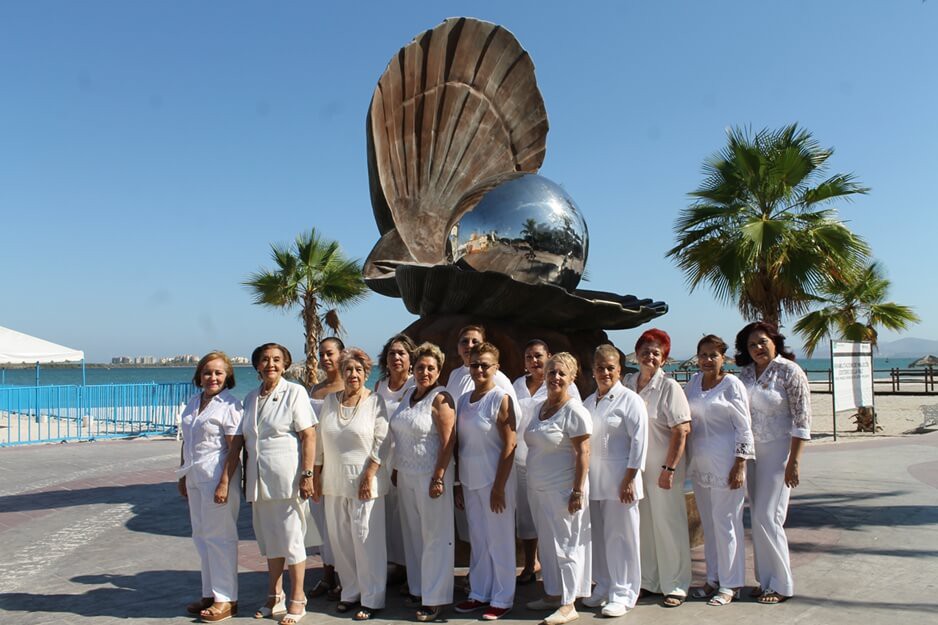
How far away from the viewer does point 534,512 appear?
460 centimetres

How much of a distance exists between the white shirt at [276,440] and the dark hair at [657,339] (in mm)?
2262


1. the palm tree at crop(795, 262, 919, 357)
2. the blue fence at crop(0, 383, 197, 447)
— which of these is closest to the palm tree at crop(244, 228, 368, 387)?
the blue fence at crop(0, 383, 197, 447)

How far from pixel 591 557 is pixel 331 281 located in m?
14.9

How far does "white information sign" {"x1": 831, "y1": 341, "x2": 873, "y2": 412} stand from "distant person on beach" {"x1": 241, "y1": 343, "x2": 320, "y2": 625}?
12.2 metres

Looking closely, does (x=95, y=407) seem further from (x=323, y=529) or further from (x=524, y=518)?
(x=524, y=518)

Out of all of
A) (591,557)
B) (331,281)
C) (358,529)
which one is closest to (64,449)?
(331,281)

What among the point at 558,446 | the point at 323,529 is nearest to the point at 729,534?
the point at 558,446

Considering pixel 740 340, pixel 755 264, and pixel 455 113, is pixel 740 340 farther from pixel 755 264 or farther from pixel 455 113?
pixel 755 264

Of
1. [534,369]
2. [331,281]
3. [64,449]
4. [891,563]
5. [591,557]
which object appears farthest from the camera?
[331,281]

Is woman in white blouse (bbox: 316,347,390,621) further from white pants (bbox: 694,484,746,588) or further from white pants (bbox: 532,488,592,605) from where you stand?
white pants (bbox: 694,484,746,588)

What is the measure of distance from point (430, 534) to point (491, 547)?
397 mm

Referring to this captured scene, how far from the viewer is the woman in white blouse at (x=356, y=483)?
4586 millimetres

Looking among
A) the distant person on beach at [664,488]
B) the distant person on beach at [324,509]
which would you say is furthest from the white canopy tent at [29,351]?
the distant person on beach at [664,488]

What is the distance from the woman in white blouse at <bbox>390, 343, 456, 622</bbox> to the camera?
14.8 ft
